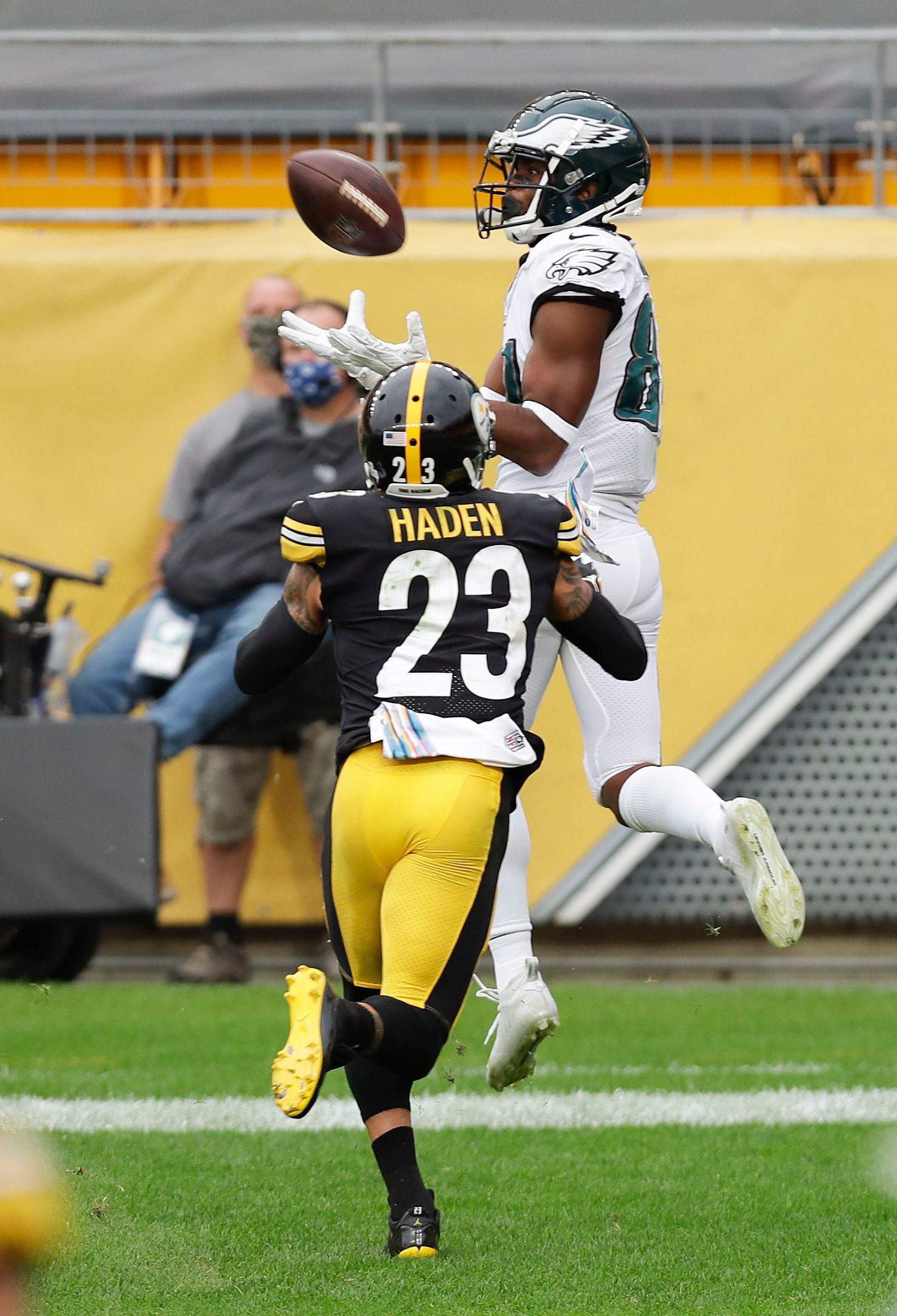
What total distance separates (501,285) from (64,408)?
167 cm

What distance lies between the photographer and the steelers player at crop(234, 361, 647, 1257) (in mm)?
3010

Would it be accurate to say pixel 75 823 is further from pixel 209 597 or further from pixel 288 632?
pixel 288 632

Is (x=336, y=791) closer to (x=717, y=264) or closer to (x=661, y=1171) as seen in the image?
(x=661, y=1171)

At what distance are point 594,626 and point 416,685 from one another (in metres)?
0.35

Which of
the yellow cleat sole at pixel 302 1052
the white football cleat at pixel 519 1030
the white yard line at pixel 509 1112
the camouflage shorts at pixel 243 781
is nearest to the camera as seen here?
the yellow cleat sole at pixel 302 1052

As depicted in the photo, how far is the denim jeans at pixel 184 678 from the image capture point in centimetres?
645

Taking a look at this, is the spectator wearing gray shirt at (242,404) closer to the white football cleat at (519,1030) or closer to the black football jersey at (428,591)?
the white football cleat at (519,1030)

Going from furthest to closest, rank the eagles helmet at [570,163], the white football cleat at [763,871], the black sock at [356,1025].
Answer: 1. the eagles helmet at [570,163]
2. the white football cleat at [763,871]
3. the black sock at [356,1025]

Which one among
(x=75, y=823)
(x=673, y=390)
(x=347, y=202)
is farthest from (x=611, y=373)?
Answer: (x=673, y=390)

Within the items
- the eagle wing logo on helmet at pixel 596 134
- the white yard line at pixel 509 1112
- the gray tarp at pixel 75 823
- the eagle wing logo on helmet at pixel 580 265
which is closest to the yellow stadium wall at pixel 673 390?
the gray tarp at pixel 75 823

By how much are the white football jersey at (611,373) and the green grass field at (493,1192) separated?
1204mm

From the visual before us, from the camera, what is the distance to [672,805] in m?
3.68

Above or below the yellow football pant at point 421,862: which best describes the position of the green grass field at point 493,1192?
below

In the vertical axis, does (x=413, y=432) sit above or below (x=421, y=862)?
above
